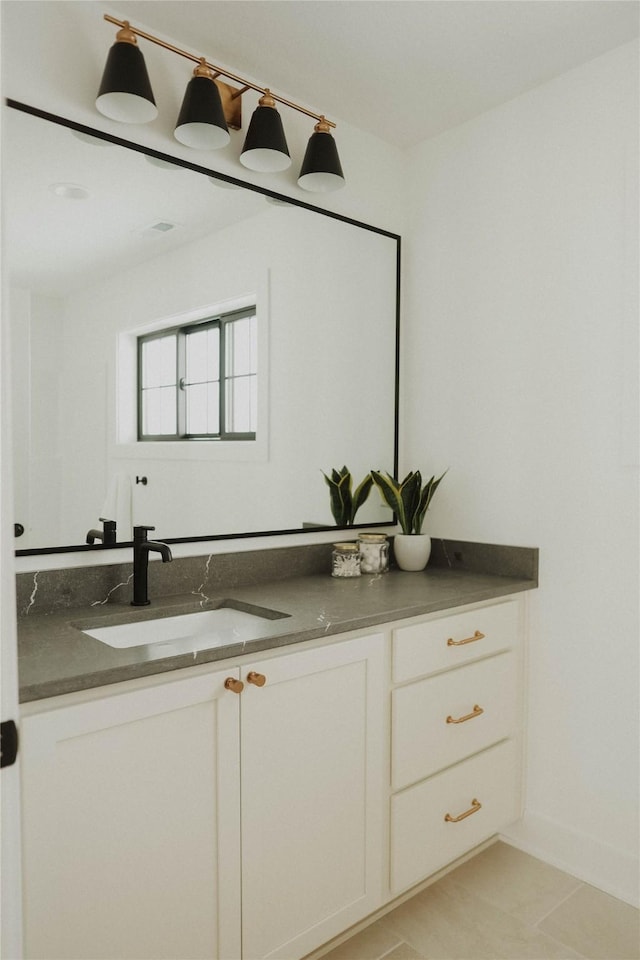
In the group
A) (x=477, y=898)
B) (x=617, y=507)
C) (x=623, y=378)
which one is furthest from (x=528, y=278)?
(x=477, y=898)

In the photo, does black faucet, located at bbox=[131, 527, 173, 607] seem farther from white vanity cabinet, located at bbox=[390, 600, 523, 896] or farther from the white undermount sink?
white vanity cabinet, located at bbox=[390, 600, 523, 896]

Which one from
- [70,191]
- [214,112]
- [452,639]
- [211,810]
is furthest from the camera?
[452,639]

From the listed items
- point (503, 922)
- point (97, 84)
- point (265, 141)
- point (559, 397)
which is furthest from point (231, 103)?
point (503, 922)

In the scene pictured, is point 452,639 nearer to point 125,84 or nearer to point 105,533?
point 105,533

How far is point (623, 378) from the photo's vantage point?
78.1 inches

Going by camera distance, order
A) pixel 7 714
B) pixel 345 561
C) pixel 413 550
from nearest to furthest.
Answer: pixel 7 714, pixel 345 561, pixel 413 550

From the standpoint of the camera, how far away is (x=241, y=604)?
1871 mm

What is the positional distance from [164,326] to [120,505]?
1.77 feet

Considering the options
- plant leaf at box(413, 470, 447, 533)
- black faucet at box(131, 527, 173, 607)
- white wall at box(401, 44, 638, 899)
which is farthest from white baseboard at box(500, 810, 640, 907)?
black faucet at box(131, 527, 173, 607)

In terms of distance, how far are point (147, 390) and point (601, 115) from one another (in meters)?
1.60

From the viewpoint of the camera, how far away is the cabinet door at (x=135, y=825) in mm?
1183

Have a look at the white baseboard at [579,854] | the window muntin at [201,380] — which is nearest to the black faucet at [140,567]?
the window muntin at [201,380]

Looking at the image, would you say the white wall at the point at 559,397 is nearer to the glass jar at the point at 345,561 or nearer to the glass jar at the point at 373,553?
the glass jar at the point at 373,553

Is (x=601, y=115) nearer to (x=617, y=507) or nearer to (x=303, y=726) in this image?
(x=617, y=507)
